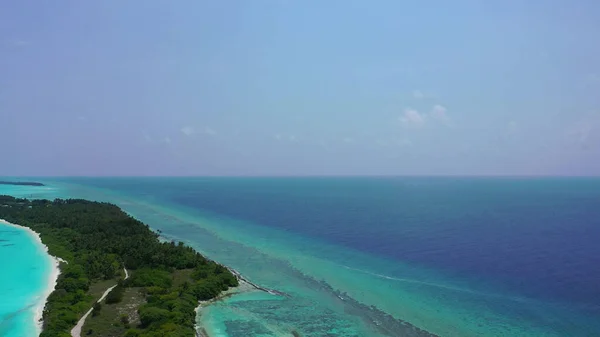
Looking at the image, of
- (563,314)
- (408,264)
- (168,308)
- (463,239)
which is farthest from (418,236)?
(168,308)

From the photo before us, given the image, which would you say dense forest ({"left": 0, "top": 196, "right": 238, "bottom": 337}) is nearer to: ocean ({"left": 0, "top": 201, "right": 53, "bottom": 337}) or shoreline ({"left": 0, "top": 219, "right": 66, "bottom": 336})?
shoreline ({"left": 0, "top": 219, "right": 66, "bottom": 336})

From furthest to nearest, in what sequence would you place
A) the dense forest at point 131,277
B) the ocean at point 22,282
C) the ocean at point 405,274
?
the ocean at point 405,274 → the ocean at point 22,282 → the dense forest at point 131,277

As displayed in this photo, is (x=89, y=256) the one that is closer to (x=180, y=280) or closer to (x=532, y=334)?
(x=180, y=280)

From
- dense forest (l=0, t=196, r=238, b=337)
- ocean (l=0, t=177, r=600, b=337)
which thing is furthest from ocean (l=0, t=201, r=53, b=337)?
ocean (l=0, t=177, r=600, b=337)

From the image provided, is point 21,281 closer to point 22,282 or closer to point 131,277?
point 22,282

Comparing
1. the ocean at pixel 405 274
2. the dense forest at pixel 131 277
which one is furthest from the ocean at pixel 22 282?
the ocean at pixel 405 274

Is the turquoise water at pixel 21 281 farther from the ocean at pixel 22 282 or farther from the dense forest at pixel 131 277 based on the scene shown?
the dense forest at pixel 131 277
